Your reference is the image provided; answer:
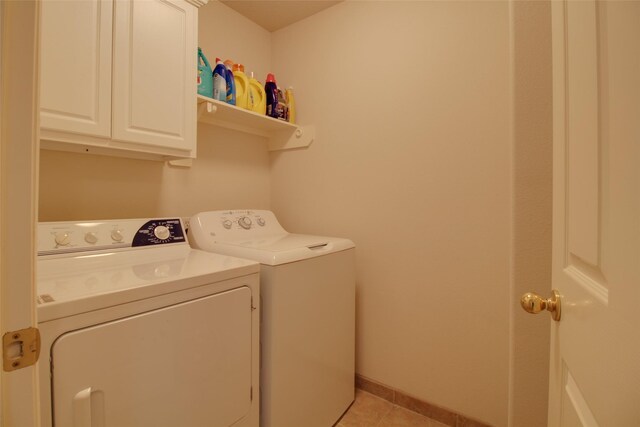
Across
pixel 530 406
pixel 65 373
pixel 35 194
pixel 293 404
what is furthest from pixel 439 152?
pixel 65 373

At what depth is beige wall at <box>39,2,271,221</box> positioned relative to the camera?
4.69 ft

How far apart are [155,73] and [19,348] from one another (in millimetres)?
1277

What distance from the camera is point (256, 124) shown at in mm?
2195

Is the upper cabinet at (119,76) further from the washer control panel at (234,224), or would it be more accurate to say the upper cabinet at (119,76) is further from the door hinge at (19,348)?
the door hinge at (19,348)

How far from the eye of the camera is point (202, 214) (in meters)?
1.69

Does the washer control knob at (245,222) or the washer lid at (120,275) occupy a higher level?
the washer control knob at (245,222)

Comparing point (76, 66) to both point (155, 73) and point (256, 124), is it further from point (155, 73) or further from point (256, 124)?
point (256, 124)

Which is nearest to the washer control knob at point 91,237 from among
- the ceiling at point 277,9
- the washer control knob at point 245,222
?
the washer control knob at point 245,222

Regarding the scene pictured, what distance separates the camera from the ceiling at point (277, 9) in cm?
211

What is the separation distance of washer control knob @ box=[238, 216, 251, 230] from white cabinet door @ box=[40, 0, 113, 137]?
0.84m

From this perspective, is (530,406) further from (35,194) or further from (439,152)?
(35,194)

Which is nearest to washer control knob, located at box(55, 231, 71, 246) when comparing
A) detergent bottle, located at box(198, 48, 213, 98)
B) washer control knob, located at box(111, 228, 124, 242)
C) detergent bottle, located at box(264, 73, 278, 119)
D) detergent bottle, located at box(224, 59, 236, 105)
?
washer control knob, located at box(111, 228, 124, 242)

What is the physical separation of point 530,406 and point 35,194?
142 cm

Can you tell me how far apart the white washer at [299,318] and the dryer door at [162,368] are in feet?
0.41
